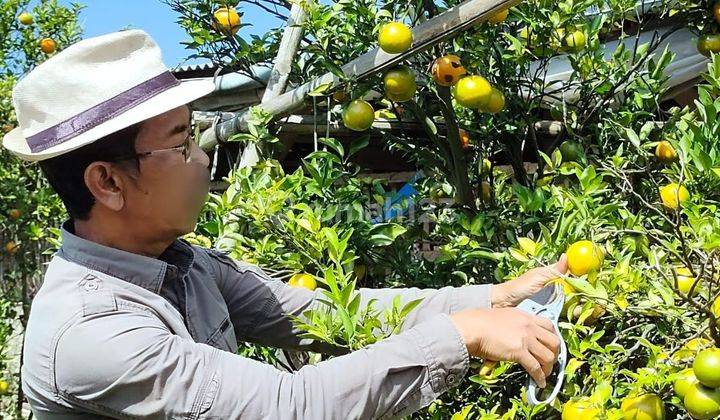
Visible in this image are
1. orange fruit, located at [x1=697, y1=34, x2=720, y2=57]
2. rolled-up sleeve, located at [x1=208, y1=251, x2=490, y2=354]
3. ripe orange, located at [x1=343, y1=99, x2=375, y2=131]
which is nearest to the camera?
rolled-up sleeve, located at [x1=208, y1=251, x2=490, y2=354]

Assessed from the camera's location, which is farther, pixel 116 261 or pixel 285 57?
pixel 285 57

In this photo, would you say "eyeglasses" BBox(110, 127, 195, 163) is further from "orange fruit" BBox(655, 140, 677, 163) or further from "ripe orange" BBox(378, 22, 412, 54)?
"orange fruit" BBox(655, 140, 677, 163)

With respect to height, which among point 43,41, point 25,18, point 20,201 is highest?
point 25,18

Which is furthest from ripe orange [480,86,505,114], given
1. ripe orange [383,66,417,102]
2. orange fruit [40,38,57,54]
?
orange fruit [40,38,57,54]

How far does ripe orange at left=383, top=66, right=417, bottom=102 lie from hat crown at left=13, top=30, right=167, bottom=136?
2.42 ft

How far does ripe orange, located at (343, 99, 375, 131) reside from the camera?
209cm

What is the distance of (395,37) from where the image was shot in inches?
73.0

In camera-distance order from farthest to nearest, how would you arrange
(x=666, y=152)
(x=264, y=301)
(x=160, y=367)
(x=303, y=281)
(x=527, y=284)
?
(x=666, y=152), (x=303, y=281), (x=264, y=301), (x=527, y=284), (x=160, y=367)

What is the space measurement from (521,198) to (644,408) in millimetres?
721

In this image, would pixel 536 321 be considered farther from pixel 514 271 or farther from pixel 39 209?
pixel 39 209

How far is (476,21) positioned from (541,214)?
18.7 inches

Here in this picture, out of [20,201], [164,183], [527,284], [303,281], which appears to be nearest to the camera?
[164,183]

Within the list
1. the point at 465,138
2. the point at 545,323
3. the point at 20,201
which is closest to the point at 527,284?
the point at 545,323

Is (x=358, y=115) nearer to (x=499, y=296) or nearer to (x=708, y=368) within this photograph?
(x=499, y=296)
